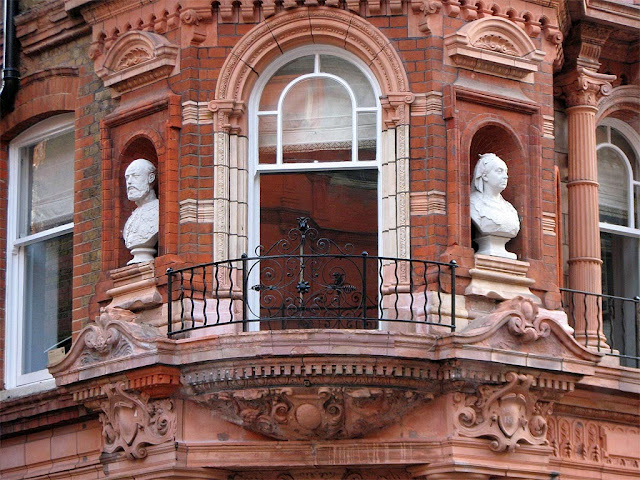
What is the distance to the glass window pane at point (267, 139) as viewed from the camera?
21859 millimetres

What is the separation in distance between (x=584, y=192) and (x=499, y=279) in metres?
2.52

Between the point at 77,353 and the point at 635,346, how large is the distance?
6.30 metres

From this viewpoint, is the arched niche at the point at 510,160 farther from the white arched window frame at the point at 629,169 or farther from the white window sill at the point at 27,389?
the white window sill at the point at 27,389

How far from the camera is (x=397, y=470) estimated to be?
20.9m

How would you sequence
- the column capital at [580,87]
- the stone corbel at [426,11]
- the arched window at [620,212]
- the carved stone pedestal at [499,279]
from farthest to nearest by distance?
the arched window at [620,212]
the column capital at [580,87]
the stone corbel at [426,11]
the carved stone pedestal at [499,279]

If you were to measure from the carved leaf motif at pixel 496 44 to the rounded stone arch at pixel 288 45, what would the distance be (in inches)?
37.2

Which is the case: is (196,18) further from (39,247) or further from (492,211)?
(39,247)

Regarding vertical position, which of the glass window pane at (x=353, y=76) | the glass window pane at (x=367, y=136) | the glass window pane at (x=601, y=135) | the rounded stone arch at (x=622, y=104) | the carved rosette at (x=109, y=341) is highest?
the rounded stone arch at (x=622, y=104)

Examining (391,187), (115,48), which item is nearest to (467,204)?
(391,187)

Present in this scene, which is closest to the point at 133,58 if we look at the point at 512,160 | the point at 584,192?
the point at 512,160

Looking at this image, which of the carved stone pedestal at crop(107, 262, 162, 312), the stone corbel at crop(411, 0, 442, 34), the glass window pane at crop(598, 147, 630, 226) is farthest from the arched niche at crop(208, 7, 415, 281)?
the glass window pane at crop(598, 147, 630, 226)

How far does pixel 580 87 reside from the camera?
925 inches

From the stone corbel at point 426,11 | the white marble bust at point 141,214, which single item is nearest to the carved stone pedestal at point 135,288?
the white marble bust at point 141,214

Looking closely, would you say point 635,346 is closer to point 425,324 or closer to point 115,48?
point 425,324
